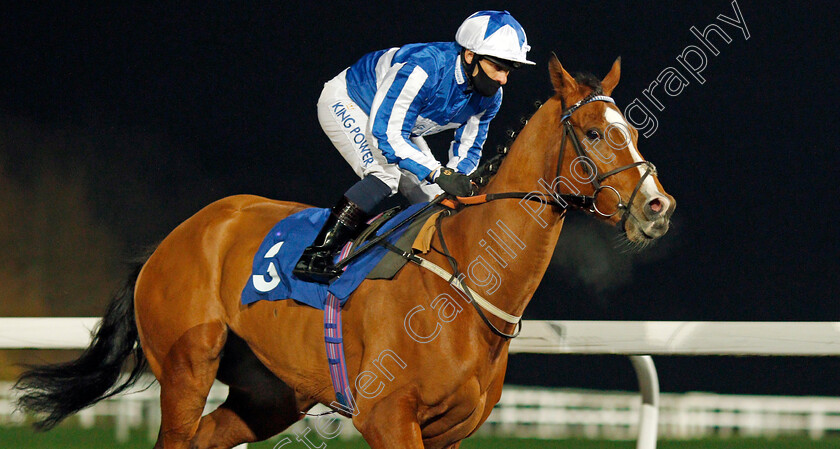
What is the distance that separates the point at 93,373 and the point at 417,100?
6.18 ft

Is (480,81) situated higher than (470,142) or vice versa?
(480,81)

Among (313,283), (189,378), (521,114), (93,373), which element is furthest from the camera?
(521,114)

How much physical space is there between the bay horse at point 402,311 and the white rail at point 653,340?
0.68 meters

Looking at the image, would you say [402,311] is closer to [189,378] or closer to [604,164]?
[604,164]

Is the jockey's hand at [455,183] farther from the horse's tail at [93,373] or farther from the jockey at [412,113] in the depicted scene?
the horse's tail at [93,373]

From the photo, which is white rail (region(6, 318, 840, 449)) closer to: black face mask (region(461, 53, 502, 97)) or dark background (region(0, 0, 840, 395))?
black face mask (region(461, 53, 502, 97))

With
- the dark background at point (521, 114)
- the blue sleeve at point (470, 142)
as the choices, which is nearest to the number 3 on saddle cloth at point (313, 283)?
the blue sleeve at point (470, 142)

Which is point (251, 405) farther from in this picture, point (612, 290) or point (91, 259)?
point (91, 259)

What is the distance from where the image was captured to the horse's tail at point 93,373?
11.4 feet

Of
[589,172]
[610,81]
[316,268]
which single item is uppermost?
[610,81]

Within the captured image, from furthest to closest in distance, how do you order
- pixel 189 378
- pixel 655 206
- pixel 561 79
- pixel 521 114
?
pixel 521 114 < pixel 189 378 < pixel 561 79 < pixel 655 206

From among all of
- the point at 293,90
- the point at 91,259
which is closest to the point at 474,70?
the point at 293,90

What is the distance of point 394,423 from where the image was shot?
2.49m

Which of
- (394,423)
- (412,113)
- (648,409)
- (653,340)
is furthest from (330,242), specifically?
(648,409)
